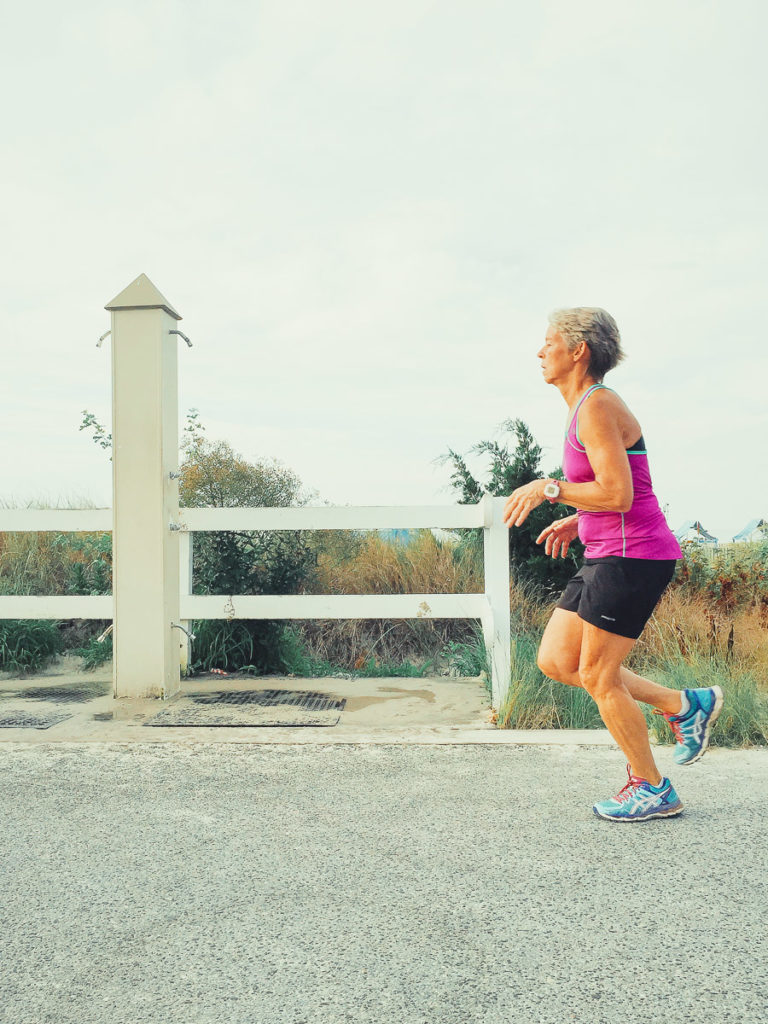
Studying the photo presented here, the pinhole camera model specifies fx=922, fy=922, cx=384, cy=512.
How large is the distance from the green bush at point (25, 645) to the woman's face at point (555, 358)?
17.7ft

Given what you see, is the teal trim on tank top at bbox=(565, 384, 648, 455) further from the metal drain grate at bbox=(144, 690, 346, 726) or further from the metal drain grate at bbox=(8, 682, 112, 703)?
the metal drain grate at bbox=(8, 682, 112, 703)

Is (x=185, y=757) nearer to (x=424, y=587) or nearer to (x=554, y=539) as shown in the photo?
(x=554, y=539)

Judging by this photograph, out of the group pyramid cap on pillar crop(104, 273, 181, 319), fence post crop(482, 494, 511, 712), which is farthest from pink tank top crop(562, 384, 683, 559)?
pyramid cap on pillar crop(104, 273, 181, 319)

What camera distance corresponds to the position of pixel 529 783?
13.5 feet

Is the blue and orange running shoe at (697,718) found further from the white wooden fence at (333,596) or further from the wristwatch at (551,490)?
the white wooden fence at (333,596)

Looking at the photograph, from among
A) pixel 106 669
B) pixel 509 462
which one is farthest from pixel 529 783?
pixel 509 462

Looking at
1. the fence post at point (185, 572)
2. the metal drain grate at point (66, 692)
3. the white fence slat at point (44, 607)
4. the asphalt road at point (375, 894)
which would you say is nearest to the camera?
the asphalt road at point (375, 894)

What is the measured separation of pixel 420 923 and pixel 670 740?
2.59 m

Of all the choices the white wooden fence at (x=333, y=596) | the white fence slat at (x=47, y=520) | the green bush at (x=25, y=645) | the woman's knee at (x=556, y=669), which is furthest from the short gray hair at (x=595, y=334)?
the green bush at (x=25, y=645)

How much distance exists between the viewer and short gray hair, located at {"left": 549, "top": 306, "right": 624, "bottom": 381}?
355cm

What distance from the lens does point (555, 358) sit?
3605 mm

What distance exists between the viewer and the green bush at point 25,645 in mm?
7375

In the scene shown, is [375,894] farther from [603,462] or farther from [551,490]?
[603,462]

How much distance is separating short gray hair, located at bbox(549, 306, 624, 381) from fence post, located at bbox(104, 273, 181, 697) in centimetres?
313
